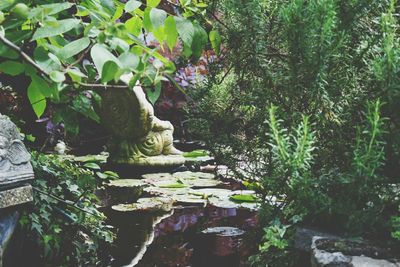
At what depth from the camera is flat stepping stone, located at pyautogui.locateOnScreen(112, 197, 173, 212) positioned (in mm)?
3500

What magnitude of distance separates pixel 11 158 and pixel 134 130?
11.4ft

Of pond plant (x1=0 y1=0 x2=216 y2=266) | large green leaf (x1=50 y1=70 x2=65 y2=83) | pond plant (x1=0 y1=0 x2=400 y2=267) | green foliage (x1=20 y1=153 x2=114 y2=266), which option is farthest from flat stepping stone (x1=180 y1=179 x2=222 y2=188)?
large green leaf (x1=50 y1=70 x2=65 y2=83)

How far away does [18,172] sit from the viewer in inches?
70.6

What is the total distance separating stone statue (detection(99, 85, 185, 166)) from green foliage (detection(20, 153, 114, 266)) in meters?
2.48

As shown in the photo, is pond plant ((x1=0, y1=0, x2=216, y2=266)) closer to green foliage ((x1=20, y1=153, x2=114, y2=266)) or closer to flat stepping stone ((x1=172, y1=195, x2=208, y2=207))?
green foliage ((x1=20, y1=153, x2=114, y2=266))

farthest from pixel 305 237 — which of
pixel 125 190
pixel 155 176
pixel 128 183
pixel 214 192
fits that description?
pixel 155 176

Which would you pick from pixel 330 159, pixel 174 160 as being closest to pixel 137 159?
pixel 174 160

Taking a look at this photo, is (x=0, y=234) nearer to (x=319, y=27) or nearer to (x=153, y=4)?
(x=153, y=4)

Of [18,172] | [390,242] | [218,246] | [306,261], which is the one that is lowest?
[218,246]

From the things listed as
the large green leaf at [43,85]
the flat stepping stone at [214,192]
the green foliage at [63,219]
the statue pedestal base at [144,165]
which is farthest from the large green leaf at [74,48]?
the statue pedestal base at [144,165]

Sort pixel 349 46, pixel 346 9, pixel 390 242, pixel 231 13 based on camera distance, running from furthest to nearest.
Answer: pixel 231 13 → pixel 349 46 → pixel 346 9 → pixel 390 242

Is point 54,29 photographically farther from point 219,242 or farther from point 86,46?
point 219,242

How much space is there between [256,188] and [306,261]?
50cm

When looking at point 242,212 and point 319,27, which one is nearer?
point 319,27
